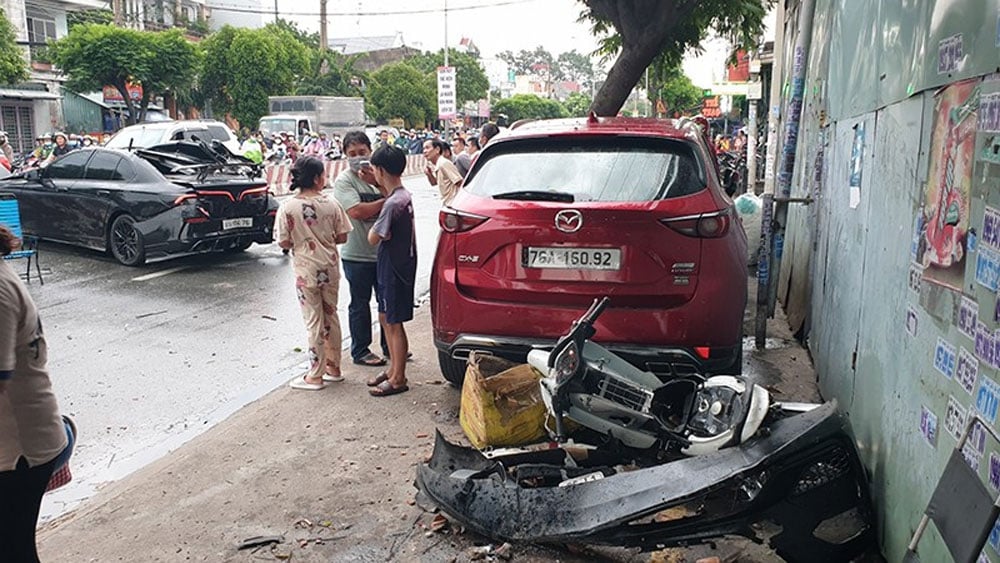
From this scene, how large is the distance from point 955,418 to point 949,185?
2.35 feet

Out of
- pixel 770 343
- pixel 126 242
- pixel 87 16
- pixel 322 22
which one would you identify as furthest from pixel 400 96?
pixel 770 343

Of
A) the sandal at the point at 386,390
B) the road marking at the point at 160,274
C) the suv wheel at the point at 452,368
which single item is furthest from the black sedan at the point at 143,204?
the suv wheel at the point at 452,368

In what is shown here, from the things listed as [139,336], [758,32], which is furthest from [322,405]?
[758,32]

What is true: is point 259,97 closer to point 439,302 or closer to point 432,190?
point 432,190

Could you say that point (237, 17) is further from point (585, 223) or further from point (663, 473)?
point (663, 473)

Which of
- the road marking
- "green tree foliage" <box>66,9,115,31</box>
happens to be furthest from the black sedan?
"green tree foliage" <box>66,9,115,31</box>

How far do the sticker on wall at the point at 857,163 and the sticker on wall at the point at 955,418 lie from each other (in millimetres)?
2067

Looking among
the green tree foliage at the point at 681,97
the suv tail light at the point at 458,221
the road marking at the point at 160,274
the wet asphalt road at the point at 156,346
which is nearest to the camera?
the suv tail light at the point at 458,221

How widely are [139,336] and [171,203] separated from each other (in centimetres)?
334

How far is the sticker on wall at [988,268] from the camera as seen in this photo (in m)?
2.06

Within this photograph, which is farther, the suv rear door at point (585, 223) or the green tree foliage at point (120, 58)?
the green tree foliage at point (120, 58)

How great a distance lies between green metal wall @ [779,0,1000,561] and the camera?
2234 mm

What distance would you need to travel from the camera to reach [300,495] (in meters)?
4.08

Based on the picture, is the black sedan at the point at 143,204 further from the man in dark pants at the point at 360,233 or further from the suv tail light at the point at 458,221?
the suv tail light at the point at 458,221
